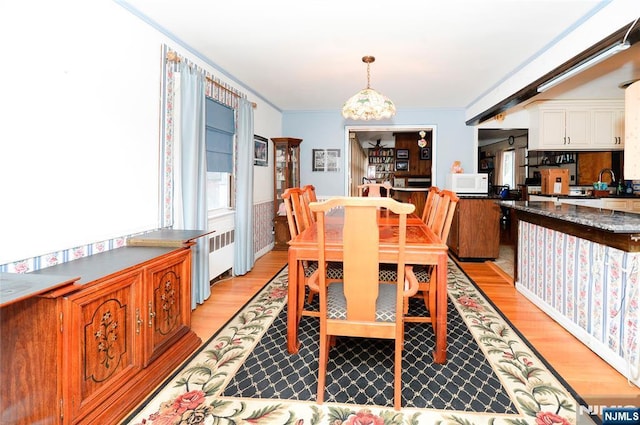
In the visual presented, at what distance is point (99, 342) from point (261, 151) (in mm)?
3908

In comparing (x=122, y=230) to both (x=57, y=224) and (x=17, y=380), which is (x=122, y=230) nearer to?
(x=57, y=224)

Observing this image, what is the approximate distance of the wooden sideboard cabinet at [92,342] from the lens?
1.38 meters

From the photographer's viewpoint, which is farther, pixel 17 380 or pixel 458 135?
pixel 458 135

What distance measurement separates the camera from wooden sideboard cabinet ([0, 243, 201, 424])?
4.54 ft

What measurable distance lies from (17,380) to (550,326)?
130 inches

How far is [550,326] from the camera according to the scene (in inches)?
107

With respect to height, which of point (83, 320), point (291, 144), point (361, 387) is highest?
point (291, 144)

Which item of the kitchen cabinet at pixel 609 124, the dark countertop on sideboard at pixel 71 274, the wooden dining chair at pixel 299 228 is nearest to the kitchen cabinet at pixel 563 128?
the kitchen cabinet at pixel 609 124

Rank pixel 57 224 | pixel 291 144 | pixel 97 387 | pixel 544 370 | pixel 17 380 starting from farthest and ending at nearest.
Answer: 1. pixel 291 144
2. pixel 544 370
3. pixel 57 224
4. pixel 97 387
5. pixel 17 380

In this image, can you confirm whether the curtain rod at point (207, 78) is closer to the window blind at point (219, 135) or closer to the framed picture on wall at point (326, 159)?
the window blind at point (219, 135)

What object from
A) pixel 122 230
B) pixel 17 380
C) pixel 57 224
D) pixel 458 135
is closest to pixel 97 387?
pixel 17 380

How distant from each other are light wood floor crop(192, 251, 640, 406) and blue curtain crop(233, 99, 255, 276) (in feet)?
0.76

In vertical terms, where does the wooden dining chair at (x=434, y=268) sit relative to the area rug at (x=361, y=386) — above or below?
above

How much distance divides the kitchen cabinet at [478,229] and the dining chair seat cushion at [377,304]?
123 inches
